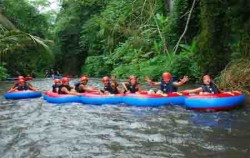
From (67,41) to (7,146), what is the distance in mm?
31363

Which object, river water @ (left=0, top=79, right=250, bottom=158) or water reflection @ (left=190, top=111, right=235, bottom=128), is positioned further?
water reflection @ (left=190, top=111, right=235, bottom=128)

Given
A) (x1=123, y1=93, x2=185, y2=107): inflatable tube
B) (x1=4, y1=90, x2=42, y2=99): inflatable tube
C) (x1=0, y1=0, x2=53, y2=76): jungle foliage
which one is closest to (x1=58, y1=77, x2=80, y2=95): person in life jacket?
(x1=4, y1=90, x2=42, y2=99): inflatable tube

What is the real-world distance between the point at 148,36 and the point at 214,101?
10.9 m

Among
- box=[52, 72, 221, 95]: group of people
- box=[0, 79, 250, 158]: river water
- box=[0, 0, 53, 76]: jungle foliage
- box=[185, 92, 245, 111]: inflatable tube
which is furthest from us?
box=[0, 0, 53, 76]: jungle foliage

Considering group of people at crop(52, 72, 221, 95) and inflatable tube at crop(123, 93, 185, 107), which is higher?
group of people at crop(52, 72, 221, 95)

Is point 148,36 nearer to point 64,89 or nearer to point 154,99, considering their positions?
point 64,89

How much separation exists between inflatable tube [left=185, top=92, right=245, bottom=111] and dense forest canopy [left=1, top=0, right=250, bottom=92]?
11.0 feet

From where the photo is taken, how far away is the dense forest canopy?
52.0 feet

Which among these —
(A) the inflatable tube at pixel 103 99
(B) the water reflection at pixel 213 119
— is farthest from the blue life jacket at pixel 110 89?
(B) the water reflection at pixel 213 119

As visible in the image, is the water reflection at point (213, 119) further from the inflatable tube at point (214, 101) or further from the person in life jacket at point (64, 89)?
the person in life jacket at point (64, 89)

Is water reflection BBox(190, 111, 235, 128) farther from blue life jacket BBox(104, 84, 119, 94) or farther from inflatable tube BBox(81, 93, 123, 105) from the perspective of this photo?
blue life jacket BBox(104, 84, 119, 94)

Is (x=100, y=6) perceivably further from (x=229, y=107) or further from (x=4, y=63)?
(x=229, y=107)

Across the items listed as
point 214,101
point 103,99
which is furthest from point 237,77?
point 103,99

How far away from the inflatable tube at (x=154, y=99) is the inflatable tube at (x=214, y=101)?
2.96ft
